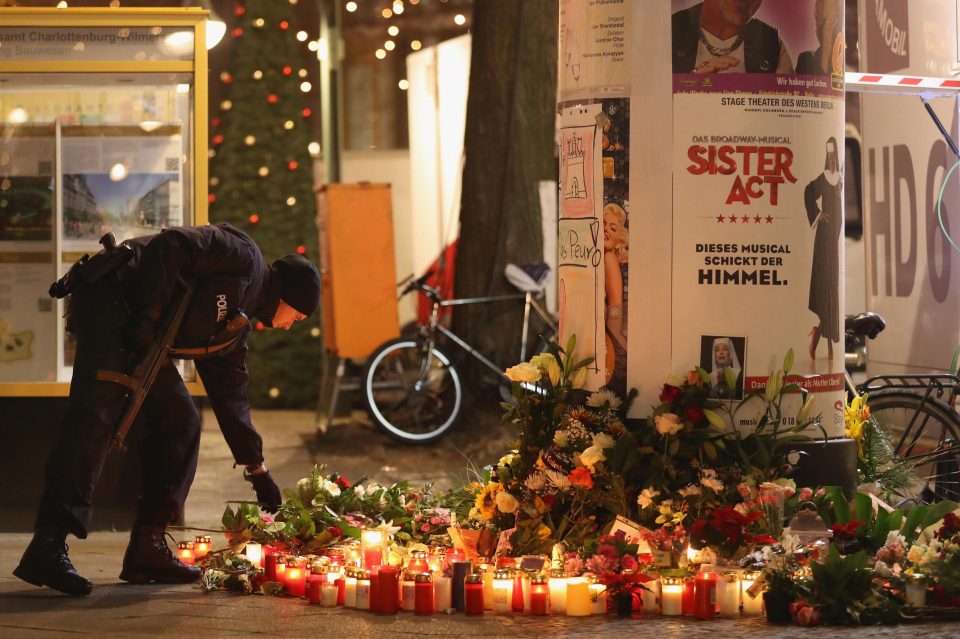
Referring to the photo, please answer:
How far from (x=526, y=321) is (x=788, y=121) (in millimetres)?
5259

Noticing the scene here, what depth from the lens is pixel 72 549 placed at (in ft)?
24.8

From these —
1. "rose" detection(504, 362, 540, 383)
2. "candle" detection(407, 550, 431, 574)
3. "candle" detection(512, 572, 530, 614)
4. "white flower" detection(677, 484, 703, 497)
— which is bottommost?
"candle" detection(512, 572, 530, 614)

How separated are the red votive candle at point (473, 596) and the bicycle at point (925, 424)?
286 centimetres

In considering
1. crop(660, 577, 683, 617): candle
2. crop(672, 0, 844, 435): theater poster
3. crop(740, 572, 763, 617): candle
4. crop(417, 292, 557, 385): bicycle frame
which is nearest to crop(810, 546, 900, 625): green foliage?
crop(740, 572, 763, 617): candle

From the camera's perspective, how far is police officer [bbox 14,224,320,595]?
19.6ft

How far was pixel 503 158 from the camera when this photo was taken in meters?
11.7

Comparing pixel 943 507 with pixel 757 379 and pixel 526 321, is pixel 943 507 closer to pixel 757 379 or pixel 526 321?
pixel 757 379

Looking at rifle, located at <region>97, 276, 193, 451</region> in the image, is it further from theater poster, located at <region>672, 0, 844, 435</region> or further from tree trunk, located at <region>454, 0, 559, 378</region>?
tree trunk, located at <region>454, 0, 559, 378</region>

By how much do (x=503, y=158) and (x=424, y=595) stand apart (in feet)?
21.1

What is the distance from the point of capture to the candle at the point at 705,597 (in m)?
5.68

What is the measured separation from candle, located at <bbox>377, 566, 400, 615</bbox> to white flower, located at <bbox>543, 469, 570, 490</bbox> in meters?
0.96

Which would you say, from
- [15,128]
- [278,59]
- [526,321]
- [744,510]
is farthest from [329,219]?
[744,510]

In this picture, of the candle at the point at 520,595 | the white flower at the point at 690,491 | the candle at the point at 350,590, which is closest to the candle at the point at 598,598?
the candle at the point at 520,595

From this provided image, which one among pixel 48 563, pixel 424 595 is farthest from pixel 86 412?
pixel 424 595
